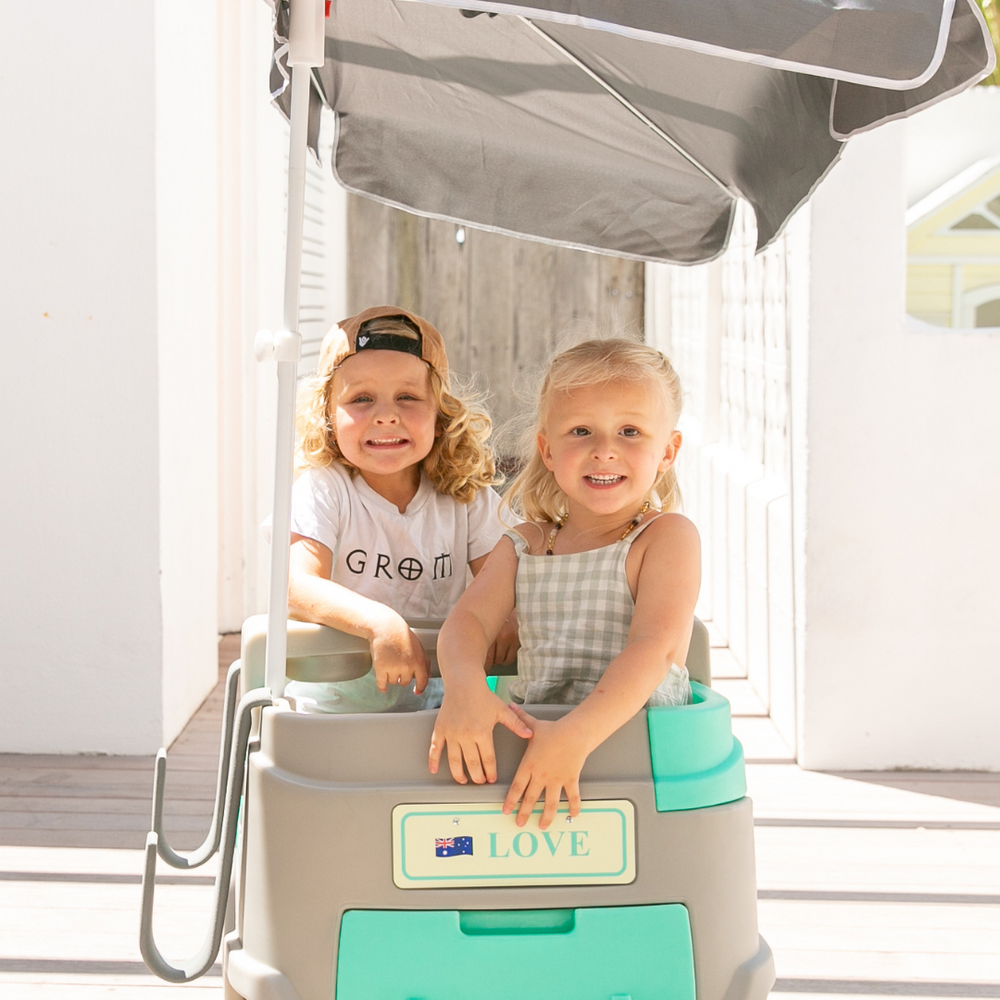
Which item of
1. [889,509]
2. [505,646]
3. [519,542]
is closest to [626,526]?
[519,542]

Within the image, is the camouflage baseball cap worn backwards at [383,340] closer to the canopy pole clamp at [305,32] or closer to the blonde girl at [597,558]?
the blonde girl at [597,558]

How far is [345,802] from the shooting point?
1492 mm

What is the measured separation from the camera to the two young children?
1.55m

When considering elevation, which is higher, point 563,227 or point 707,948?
point 563,227

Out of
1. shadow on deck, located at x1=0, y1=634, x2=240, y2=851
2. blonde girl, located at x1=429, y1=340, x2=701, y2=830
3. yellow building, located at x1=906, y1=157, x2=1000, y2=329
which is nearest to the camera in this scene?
blonde girl, located at x1=429, y1=340, x2=701, y2=830

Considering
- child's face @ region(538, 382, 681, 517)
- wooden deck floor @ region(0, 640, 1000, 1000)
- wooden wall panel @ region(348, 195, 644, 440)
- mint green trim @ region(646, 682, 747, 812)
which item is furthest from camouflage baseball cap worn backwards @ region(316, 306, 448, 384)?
wooden wall panel @ region(348, 195, 644, 440)

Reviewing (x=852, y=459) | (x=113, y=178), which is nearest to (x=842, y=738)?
(x=852, y=459)

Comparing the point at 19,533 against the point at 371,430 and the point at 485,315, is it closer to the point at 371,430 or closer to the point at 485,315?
the point at 371,430

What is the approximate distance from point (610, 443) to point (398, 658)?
0.45 meters

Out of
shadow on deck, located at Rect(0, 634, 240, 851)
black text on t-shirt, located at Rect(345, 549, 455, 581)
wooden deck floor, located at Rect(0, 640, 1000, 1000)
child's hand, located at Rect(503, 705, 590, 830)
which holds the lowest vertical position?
wooden deck floor, located at Rect(0, 640, 1000, 1000)

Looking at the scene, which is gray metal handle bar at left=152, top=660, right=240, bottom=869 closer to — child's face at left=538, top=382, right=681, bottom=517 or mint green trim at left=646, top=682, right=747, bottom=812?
child's face at left=538, top=382, right=681, bottom=517

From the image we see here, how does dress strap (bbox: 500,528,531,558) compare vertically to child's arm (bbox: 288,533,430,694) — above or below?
above

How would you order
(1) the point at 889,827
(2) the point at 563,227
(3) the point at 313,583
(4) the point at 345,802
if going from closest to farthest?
1. (4) the point at 345,802
2. (3) the point at 313,583
3. (2) the point at 563,227
4. (1) the point at 889,827

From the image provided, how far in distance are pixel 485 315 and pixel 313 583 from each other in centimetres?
522
